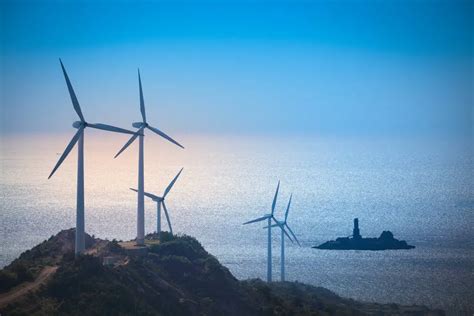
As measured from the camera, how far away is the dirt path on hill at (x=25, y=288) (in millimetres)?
65000

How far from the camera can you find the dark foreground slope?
223ft

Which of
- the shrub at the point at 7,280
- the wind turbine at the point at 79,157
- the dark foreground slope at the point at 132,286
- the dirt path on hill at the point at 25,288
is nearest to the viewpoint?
the dirt path on hill at the point at 25,288

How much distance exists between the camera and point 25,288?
69.0 metres

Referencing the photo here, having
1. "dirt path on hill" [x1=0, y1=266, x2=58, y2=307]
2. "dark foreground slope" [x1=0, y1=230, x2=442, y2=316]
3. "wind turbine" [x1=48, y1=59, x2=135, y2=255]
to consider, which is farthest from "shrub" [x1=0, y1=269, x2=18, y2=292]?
"wind turbine" [x1=48, y1=59, x2=135, y2=255]

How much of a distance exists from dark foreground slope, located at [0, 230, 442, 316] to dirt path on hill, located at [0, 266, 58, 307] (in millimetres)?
84

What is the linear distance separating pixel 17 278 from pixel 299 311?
31.8 m

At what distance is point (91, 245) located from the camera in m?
89.4

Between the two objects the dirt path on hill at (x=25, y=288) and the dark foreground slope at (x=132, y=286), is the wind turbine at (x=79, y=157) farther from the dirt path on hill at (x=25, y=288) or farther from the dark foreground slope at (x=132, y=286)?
the dirt path on hill at (x=25, y=288)

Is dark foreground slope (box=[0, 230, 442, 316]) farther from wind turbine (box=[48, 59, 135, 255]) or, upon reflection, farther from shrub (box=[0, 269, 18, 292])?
wind turbine (box=[48, 59, 135, 255])

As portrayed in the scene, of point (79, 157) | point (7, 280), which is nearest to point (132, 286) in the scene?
point (7, 280)

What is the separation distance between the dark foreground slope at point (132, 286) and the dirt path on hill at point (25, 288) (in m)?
0.08

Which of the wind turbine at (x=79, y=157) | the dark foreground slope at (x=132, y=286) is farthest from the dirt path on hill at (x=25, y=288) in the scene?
the wind turbine at (x=79, y=157)

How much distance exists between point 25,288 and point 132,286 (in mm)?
9836

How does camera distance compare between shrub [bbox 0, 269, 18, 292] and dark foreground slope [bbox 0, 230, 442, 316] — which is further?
shrub [bbox 0, 269, 18, 292]
